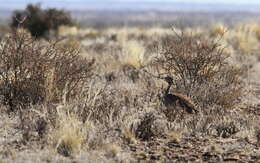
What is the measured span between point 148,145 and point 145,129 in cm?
35

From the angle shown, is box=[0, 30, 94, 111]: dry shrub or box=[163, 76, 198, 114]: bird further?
box=[0, 30, 94, 111]: dry shrub

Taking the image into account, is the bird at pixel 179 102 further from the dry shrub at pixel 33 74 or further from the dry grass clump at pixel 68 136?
the dry grass clump at pixel 68 136

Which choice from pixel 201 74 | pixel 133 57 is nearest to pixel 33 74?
pixel 201 74

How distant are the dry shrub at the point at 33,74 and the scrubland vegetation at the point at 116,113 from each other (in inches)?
0.6

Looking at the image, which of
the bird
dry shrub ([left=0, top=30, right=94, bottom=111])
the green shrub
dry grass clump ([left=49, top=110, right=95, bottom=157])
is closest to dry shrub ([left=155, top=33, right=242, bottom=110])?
the bird

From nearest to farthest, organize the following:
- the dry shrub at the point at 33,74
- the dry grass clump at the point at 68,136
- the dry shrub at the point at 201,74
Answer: the dry grass clump at the point at 68,136 < the dry shrub at the point at 33,74 < the dry shrub at the point at 201,74

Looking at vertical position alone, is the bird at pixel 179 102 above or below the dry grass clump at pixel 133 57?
above

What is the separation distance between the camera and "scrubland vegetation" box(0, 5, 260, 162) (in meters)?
6.81

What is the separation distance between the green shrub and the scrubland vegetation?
12.9m

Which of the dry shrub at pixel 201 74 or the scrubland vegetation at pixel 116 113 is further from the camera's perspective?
the dry shrub at pixel 201 74

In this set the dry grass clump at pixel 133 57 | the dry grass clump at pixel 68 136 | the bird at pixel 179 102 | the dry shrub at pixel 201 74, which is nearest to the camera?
the dry grass clump at pixel 68 136

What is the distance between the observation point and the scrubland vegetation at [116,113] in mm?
6809

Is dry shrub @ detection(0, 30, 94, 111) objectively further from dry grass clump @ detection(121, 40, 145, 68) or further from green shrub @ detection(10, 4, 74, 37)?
green shrub @ detection(10, 4, 74, 37)

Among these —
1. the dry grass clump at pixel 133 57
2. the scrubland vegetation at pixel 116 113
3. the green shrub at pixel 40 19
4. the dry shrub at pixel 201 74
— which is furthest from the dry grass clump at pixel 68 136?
the green shrub at pixel 40 19
